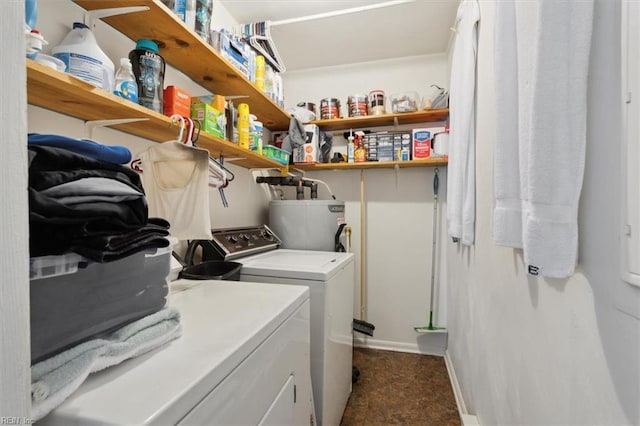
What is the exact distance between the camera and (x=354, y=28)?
Result: 2.22m

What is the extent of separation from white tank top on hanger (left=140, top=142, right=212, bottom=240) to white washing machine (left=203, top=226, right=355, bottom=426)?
487 millimetres

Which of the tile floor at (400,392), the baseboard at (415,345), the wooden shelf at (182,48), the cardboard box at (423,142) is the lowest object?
the tile floor at (400,392)

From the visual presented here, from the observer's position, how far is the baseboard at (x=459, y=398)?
1.44 meters

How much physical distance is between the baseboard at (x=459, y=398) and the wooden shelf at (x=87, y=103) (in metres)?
1.90

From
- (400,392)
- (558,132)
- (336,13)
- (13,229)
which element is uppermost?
(336,13)

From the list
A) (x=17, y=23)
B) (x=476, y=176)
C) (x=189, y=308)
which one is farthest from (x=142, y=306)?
(x=476, y=176)

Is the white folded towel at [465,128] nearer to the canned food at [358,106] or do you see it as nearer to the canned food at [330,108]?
the canned food at [358,106]

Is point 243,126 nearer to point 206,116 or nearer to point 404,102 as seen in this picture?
point 206,116

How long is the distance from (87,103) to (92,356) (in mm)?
839

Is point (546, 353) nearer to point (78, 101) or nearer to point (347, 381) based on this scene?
point (347, 381)

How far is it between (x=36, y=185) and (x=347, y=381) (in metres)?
1.89

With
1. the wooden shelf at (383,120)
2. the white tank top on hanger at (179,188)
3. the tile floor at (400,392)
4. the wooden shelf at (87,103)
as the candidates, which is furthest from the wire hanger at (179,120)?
the tile floor at (400,392)

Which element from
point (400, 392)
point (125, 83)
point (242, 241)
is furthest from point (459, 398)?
point (125, 83)

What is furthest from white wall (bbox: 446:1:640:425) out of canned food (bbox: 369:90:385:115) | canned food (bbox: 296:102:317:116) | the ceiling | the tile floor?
canned food (bbox: 296:102:317:116)
